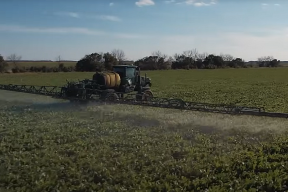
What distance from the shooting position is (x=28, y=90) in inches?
899

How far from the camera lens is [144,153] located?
29.2 feet

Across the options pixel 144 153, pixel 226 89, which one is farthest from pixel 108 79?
pixel 226 89

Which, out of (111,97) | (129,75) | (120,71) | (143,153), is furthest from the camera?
(129,75)

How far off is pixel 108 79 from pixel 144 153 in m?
12.3

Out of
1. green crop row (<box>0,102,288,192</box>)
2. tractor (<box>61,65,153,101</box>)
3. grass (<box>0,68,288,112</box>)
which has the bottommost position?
green crop row (<box>0,102,288,192</box>)

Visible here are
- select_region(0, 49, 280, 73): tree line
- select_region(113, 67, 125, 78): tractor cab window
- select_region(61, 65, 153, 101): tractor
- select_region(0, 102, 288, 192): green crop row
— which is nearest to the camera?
select_region(0, 102, 288, 192): green crop row

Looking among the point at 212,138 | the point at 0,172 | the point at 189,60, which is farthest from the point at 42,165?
the point at 189,60

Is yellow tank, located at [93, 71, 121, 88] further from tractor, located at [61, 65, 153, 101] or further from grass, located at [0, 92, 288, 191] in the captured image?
grass, located at [0, 92, 288, 191]

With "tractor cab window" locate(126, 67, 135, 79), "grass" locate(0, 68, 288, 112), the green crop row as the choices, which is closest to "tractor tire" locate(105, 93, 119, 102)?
"tractor cab window" locate(126, 67, 135, 79)

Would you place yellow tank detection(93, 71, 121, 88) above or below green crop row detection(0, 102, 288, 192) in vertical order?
above

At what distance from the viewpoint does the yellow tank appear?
67.7 feet

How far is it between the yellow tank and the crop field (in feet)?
18.6

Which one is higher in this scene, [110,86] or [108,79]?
[108,79]

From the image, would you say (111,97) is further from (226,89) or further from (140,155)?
(226,89)
